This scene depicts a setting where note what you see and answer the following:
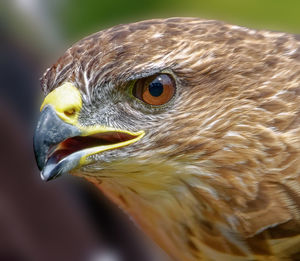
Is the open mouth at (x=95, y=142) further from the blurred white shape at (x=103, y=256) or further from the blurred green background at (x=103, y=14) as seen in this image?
the blurred green background at (x=103, y=14)

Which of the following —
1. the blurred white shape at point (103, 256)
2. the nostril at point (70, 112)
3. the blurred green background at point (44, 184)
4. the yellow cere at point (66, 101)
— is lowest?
the blurred white shape at point (103, 256)

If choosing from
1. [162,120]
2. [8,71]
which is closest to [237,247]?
[162,120]

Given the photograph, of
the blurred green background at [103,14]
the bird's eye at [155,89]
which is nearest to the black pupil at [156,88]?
the bird's eye at [155,89]

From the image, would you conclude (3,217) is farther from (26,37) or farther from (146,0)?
(146,0)

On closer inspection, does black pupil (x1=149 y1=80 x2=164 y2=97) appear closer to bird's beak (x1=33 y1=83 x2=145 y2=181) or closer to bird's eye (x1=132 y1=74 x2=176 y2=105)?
bird's eye (x1=132 y1=74 x2=176 y2=105)

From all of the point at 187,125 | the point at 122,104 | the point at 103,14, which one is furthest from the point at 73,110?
the point at 103,14

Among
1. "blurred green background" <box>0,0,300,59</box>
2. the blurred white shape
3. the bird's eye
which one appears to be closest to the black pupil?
the bird's eye
